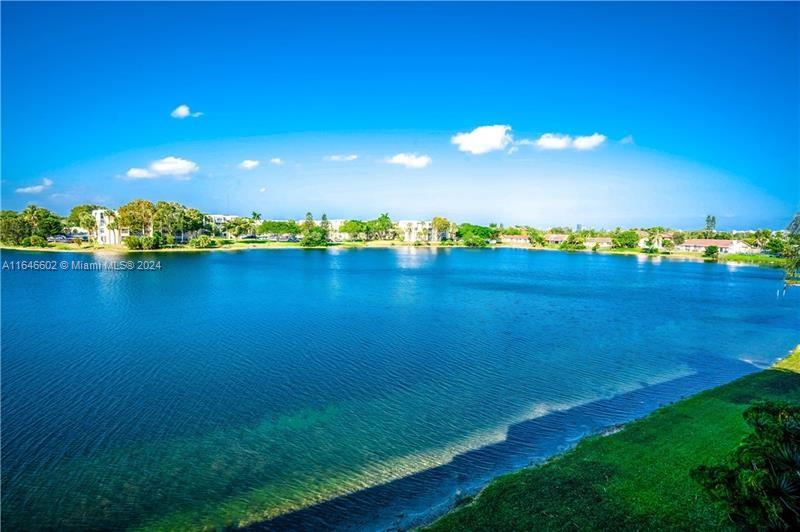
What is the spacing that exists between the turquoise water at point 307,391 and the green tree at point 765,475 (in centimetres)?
628

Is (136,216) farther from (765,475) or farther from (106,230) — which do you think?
(765,475)

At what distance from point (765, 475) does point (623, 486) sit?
4.52 metres

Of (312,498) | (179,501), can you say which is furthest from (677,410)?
(179,501)

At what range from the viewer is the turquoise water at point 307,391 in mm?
11484

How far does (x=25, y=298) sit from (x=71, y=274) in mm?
19254

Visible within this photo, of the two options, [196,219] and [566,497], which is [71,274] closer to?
[196,219]

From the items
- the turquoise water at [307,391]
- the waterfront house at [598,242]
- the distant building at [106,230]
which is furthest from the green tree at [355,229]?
the turquoise water at [307,391]

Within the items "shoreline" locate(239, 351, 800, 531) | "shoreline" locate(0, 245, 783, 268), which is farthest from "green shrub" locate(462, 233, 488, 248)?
"shoreline" locate(239, 351, 800, 531)

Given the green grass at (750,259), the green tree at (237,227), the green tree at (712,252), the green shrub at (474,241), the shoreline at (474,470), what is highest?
the green tree at (237,227)

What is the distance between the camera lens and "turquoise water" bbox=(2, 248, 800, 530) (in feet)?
37.7

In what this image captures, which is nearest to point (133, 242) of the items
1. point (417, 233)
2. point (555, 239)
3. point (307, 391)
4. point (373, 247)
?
point (373, 247)

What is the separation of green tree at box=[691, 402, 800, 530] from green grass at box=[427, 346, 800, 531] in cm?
216

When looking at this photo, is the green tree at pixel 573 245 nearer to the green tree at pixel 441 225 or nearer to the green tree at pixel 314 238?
the green tree at pixel 441 225

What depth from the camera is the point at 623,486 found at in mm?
9977
